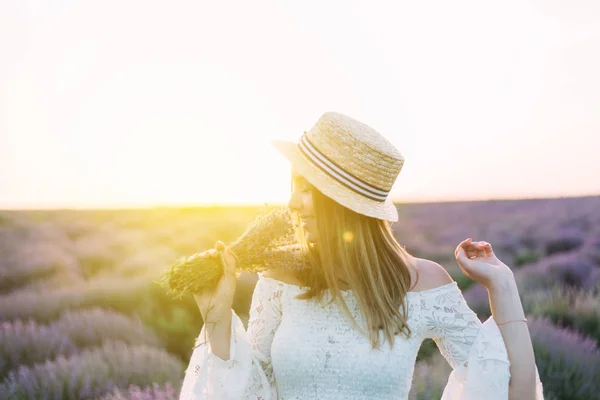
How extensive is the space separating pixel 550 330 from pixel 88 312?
4525 millimetres

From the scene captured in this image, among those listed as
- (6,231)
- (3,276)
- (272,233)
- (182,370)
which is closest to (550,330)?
(182,370)

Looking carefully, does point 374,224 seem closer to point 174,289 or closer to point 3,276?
point 174,289

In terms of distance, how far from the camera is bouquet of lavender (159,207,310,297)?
6.91 ft

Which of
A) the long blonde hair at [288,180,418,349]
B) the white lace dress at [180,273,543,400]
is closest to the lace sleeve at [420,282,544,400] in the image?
the white lace dress at [180,273,543,400]

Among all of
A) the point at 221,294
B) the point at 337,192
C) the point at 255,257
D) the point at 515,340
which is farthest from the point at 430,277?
the point at 221,294

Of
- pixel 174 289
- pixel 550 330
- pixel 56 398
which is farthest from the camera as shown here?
pixel 550 330

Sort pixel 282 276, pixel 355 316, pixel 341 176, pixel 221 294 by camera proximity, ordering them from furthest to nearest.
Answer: pixel 282 276 < pixel 355 316 < pixel 341 176 < pixel 221 294

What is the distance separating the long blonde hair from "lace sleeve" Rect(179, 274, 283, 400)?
0.17m

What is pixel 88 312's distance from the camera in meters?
6.25

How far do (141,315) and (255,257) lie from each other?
16.5 ft

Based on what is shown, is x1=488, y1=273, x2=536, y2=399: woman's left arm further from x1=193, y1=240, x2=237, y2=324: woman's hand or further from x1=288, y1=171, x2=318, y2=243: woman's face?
x1=193, y1=240, x2=237, y2=324: woman's hand

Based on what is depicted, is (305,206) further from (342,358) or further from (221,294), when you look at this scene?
(342,358)

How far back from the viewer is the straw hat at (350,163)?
7.45ft

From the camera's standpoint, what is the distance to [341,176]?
2281 mm
